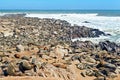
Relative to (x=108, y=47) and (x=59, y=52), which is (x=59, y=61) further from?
(x=108, y=47)

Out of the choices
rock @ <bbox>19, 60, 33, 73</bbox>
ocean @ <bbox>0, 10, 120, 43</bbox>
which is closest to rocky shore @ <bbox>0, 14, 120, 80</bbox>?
rock @ <bbox>19, 60, 33, 73</bbox>

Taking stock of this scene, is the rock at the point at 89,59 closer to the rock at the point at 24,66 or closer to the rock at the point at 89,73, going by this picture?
the rock at the point at 89,73

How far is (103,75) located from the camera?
1878 centimetres

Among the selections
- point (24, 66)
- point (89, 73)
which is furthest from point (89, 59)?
point (24, 66)

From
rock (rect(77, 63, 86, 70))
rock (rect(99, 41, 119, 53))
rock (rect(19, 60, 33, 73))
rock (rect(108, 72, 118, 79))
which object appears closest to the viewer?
rock (rect(19, 60, 33, 73))

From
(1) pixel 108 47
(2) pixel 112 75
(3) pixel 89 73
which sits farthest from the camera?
(1) pixel 108 47

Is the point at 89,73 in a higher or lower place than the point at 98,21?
higher

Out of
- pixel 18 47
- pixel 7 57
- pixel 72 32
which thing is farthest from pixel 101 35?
pixel 7 57

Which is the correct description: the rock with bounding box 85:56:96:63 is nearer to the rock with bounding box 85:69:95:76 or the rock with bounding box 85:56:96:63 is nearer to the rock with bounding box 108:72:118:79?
the rock with bounding box 85:69:95:76

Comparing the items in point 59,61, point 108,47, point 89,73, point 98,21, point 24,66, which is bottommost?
point 98,21

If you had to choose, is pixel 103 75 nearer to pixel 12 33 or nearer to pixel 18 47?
pixel 18 47

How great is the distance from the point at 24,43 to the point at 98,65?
9.16 metres

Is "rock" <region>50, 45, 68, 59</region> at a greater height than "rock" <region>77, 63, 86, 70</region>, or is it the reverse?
"rock" <region>50, 45, 68, 59</region>

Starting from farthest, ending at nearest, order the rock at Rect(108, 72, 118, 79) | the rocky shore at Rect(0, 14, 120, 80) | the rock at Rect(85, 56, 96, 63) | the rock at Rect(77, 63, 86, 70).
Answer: the rock at Rect(85, 56, 96, 63) < the rock at Rect(77, 63, 86, 70) < the rock at Rect(108, 72, 118, 79) < the rocky shore at Rect(0, 14, 120, 80)
